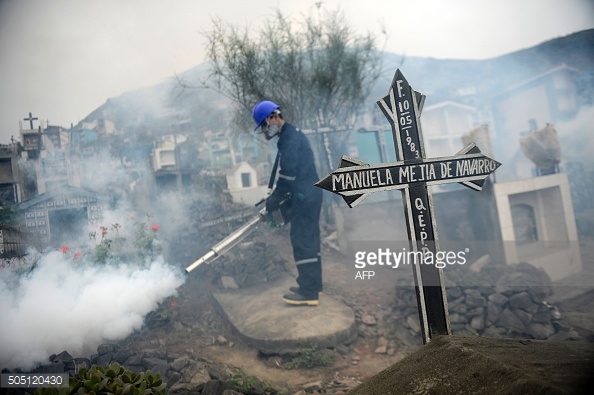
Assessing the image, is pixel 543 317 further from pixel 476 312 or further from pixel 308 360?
pixel 308 360

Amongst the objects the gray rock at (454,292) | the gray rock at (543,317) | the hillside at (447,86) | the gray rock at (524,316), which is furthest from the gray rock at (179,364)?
the hillside at (447,86)

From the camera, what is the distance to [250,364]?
5.00 m

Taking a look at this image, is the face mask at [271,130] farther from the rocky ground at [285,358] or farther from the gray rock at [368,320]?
the gray rock at [368,320]

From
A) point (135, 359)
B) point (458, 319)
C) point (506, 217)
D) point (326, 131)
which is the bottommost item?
point (458, 319)

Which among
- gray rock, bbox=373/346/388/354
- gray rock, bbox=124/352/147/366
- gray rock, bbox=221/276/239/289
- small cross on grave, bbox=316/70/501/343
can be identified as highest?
small cross on grave, bbox=316/70/501/343

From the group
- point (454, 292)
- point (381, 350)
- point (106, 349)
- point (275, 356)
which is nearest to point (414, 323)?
point (381, 350)

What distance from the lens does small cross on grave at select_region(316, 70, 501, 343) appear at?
132 inches

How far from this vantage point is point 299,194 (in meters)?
6.28

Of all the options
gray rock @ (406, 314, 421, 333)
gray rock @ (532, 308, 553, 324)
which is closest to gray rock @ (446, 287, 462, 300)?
gray rock @ (406, 314, 421, 333)

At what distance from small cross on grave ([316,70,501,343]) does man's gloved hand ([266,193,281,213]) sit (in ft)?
10.2

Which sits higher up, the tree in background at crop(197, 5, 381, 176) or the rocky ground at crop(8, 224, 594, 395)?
the tree in background at crop(197, 5, 381, 176)

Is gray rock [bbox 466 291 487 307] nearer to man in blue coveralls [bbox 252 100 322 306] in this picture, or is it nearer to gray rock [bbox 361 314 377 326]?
gray rock [bbox 361 314 377 326]

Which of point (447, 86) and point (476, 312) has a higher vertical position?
point (447, 86)

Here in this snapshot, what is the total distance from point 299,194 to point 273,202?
0.47 metres
